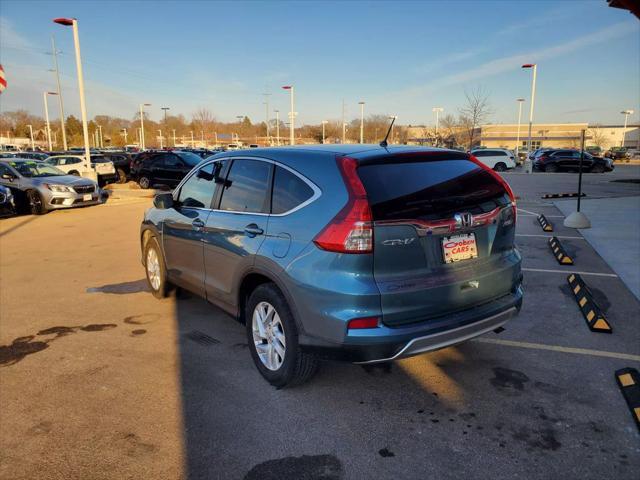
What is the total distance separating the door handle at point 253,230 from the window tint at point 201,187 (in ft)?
2.85

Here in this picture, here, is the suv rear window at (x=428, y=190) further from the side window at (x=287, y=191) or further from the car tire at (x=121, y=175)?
the car tire at (x=121, y=175)

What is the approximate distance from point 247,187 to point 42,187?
497 inches

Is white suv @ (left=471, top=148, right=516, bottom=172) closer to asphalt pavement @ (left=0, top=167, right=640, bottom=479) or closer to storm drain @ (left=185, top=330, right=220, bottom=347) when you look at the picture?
asphalt pavement @ (left=0, top=167, right=640, bottom=479)

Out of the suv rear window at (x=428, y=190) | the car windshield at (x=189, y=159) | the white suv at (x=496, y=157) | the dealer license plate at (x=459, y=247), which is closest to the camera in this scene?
the suv rear window at (x=428, y=190)

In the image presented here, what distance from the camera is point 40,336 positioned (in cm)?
470

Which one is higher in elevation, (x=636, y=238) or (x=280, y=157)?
(x=280, y=157)

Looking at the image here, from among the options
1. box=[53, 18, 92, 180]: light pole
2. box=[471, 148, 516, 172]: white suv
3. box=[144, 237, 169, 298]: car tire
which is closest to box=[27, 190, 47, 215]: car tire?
box=[53, 18, 92, 180]: light pole

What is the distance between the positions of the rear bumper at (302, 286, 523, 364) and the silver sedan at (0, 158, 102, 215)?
1355cm

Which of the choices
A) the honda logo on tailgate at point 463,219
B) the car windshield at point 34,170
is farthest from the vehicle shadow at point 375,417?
the car windshield at point 34,170

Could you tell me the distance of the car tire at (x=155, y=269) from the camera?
5465 mm

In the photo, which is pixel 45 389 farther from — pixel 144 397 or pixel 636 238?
pixel 636 238

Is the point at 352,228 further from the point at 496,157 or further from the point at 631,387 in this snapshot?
the point at 496,157

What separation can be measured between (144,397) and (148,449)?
2.19ft

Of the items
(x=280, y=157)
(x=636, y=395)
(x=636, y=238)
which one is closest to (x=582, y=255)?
(x=636, y=238)
